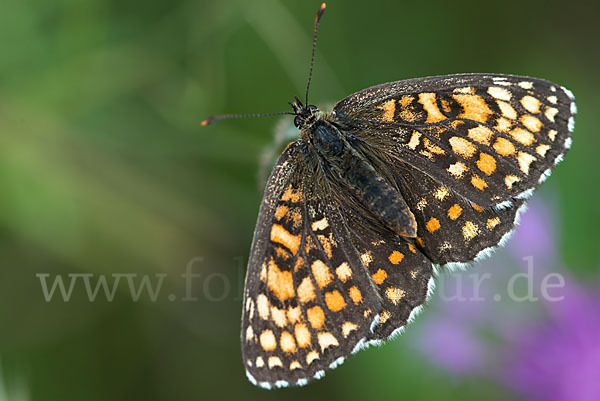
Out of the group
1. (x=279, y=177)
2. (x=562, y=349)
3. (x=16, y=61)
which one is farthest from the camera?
(x=16, y=61)

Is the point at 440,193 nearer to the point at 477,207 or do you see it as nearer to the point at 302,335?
the point at 477,207

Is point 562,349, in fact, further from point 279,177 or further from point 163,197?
point 163,197

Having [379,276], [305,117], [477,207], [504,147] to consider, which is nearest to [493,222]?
[477,207]

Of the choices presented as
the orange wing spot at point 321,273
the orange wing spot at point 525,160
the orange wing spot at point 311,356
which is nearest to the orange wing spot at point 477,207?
the orange wing spot at point 525,160

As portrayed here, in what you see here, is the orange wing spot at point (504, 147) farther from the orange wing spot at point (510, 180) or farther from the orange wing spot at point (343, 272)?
the orange wing spot at point (343, 272)

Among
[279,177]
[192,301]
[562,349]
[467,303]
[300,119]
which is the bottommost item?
[562,349]

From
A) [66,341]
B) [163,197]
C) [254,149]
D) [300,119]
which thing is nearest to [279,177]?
[300,119]

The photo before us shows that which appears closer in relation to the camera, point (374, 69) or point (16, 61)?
point (16, 61)
